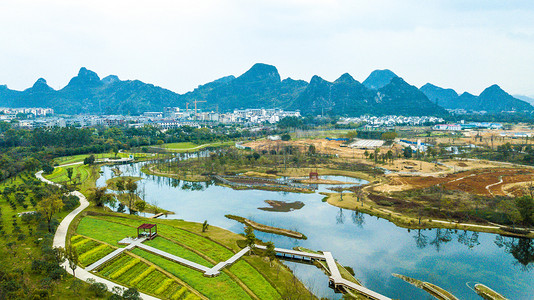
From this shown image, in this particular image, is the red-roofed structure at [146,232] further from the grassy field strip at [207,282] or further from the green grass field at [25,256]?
the green grass field at [25,256]

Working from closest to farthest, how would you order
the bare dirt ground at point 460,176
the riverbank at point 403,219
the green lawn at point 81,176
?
the riverbank at point 403,219
the bare dirt ground at point 460,176
the green lawn at point 81,176

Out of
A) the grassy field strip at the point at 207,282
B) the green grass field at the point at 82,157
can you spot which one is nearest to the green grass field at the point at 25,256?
the grassy field strip at the point at 207,282

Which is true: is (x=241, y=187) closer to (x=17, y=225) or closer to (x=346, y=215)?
(x=346, y=215)

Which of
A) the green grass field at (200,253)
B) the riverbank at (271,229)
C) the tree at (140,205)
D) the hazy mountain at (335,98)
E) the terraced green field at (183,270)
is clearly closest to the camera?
the terraced green field at (183,270)

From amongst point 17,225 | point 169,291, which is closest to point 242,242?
point 169,291

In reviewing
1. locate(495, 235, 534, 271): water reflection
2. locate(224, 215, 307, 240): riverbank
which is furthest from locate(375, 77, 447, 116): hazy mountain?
locate(224, 215, 307, 240): riverbank

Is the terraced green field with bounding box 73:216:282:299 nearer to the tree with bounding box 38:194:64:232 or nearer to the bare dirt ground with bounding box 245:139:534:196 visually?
the tree with bounding box 38:194:64:232

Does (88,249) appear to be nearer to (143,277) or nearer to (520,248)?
(143,277)

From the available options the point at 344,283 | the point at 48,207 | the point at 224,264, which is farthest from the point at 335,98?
the point at 224,264
